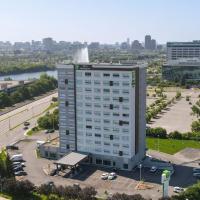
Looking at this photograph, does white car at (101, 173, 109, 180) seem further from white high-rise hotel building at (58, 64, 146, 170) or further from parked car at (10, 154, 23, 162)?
parked car at (10, 154, 23, 162)

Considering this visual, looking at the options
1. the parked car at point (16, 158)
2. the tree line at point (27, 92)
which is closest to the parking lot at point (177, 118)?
the parked car at point (16, 158)

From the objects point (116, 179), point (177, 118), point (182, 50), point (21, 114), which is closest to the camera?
point (116, 179)

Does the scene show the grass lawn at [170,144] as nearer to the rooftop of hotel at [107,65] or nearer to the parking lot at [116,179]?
the parking lot at [116,179]

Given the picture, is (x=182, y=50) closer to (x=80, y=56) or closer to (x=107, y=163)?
(x=80, y=56)

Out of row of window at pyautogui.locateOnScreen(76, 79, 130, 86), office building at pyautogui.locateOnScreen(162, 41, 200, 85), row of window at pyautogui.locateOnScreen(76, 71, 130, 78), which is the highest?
row of window at pyautogui.locateOnScreen(76, 71, 130, 78)

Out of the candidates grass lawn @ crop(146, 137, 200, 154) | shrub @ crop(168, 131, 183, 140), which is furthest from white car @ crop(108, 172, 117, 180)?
shrub @ crop(168, 131, 183, 140)

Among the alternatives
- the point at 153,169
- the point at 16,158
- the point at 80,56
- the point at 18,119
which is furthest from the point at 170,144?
the point at 18,119
